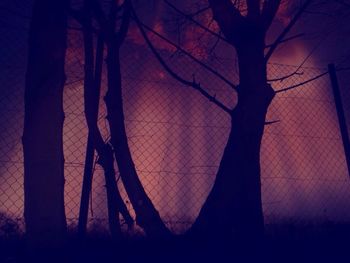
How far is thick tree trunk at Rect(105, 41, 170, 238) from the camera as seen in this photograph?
2.46 meters

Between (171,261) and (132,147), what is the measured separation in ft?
6.75

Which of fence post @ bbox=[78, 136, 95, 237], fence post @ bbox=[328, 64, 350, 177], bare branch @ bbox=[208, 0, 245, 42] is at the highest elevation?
bare branch @ bbox=[208, 0, 245, 42]

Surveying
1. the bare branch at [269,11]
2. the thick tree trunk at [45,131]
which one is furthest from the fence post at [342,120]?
the thick tree trunk at [45,131]

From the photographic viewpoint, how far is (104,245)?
2537 mm

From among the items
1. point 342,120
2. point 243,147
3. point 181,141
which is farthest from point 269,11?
point 181,141

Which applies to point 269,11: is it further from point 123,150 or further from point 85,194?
point 85,194

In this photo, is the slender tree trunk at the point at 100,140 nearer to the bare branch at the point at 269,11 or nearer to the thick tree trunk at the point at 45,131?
the thick tree trunk at the point at 45,131

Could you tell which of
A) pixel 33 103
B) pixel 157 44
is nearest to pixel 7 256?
pixel 33 103

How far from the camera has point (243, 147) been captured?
8.44 feet

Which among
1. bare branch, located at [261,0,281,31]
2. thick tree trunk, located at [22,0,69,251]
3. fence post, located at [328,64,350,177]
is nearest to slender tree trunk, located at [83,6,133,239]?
thick tree trunk, located at [22,0,69,251]

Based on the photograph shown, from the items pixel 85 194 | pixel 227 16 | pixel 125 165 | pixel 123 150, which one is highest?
pixel 227 16

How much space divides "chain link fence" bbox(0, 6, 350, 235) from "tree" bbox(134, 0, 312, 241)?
108cm

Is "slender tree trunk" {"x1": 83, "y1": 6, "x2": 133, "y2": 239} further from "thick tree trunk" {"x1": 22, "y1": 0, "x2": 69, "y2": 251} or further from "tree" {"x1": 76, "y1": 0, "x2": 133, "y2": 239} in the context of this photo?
"thick tree trunk" {"x1": 22, "y1": 0, "x2": 69, "y2": 251}

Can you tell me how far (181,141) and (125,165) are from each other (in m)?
1.79
